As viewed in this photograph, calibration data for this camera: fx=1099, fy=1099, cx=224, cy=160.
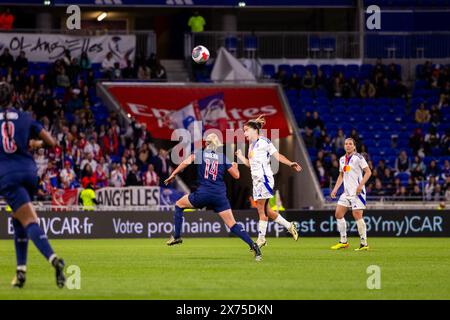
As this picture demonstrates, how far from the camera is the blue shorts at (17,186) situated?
44.2 feet

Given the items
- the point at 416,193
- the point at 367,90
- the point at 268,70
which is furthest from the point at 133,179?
the point at 367,90

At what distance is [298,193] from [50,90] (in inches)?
389

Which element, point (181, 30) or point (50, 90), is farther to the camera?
point (181, 30)

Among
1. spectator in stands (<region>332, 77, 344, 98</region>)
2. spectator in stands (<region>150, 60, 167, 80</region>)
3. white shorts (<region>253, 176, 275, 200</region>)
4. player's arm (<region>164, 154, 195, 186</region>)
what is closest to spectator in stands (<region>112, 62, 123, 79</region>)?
spectator in stands (<region>150, 60, 167, 80</region>)

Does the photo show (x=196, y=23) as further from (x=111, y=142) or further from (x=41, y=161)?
(x=41, y=161)

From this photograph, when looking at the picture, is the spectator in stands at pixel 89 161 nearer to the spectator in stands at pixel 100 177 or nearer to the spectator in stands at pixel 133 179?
the spectator in stands at pixel 100 177

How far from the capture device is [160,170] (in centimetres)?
3688

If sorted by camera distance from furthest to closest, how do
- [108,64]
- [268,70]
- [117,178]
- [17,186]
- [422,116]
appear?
[268,70] → [108,64] → [422,116] → [117,178] → [17,186]

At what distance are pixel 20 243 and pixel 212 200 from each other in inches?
237

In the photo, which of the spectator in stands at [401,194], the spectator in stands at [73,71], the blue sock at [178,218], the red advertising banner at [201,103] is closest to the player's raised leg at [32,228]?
the blue sock at [178,218]

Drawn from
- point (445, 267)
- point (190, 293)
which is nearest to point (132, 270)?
point (190, 293)

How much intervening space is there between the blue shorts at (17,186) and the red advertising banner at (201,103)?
1020 inches

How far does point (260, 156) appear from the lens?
71.4ft

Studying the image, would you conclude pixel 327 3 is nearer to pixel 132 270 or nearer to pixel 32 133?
pixel 132 270
